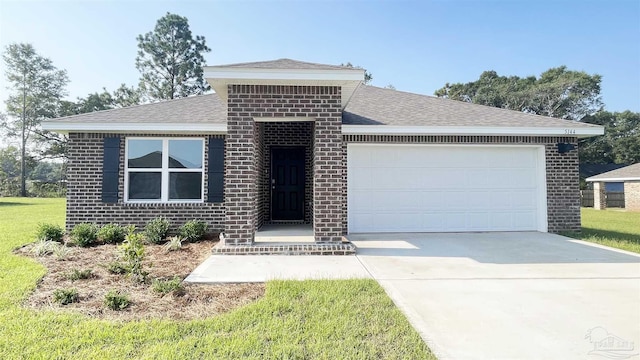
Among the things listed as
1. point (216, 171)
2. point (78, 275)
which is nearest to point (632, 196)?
point (216, 171)

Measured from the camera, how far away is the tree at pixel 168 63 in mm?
30656

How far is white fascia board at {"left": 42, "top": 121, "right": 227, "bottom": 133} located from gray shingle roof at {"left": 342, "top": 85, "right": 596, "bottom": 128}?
11.0 feet

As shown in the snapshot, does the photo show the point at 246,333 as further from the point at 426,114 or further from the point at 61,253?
the point at 426,114

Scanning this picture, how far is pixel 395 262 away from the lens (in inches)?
199

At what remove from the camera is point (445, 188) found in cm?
790

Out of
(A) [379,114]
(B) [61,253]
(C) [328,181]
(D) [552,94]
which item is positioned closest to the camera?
(B) [61,253]

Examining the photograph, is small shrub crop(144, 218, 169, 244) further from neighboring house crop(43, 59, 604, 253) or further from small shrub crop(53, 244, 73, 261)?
small shrub crop(53, 244, 73, 261)

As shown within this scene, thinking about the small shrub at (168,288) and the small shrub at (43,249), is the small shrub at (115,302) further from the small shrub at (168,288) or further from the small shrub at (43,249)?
the small shrub at (43,249)

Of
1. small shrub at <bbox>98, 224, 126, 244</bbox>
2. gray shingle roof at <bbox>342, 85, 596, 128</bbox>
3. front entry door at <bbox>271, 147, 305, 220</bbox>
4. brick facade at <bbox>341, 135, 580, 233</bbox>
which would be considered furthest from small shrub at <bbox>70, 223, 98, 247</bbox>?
brick facade at <bbox>341, 135, 580, 233</bbox>

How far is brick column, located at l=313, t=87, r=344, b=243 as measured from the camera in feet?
18.5

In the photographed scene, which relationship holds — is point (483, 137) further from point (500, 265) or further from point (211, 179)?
point (211, 179)

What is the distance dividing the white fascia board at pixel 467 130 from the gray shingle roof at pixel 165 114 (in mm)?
3376

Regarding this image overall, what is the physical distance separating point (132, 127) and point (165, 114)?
866 mm

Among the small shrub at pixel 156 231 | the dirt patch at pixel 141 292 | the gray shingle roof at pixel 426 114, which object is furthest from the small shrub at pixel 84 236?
the gray shingle roof at pixel 426 114
